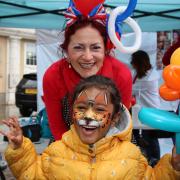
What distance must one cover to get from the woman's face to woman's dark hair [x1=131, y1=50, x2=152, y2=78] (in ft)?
11.0

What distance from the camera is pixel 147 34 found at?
665 centimetres

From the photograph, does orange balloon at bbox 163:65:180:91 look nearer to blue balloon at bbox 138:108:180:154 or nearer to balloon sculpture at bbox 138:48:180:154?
balloon sculpture at bbox 138:48:180:154

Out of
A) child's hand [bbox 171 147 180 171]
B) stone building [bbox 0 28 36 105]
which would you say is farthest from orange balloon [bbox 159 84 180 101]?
stone building [bbox 0 28 36 105]

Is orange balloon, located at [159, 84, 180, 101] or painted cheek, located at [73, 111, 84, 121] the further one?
painted cheek, located at [73, 111, 84, 121]

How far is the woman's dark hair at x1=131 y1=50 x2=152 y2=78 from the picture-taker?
5.32 m

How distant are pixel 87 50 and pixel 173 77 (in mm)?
606

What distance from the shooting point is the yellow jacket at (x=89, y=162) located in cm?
170

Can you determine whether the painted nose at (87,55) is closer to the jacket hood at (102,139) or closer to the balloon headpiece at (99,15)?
the balloon headpiece at (99,15)

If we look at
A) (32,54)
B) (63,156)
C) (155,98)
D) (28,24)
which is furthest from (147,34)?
(32,54)

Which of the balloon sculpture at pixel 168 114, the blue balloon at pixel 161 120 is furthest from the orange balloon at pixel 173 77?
the blue balloon at pixel 161 120

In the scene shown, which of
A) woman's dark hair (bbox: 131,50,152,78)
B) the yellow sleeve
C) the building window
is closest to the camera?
the yellow sleeve

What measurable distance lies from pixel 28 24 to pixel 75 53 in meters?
4.26

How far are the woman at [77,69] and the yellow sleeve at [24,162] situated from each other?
1.25 feet

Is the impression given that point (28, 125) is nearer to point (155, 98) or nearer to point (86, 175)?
point (155, 98)
